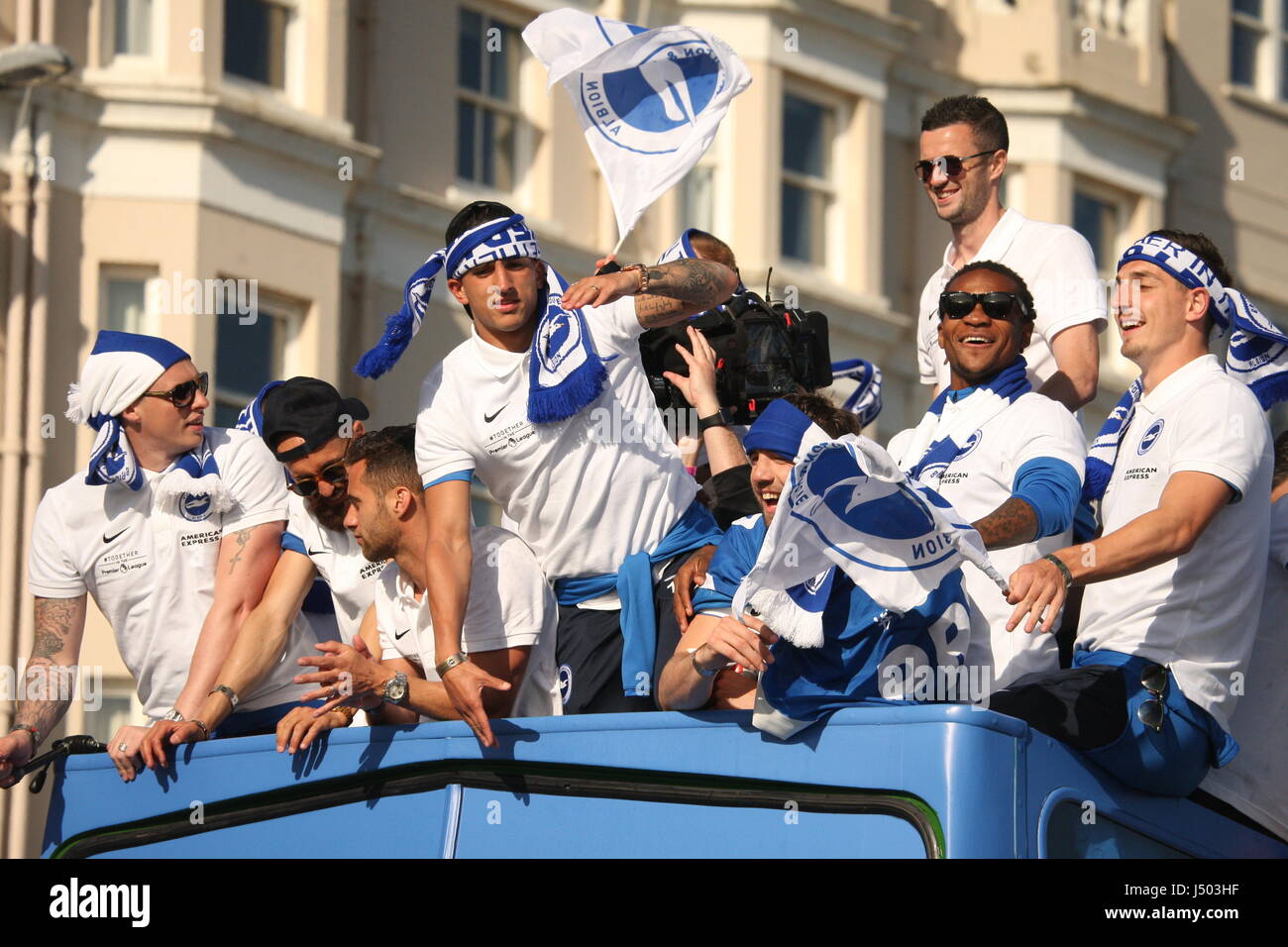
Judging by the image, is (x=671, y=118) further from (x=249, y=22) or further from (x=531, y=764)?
(x=249, y=22)

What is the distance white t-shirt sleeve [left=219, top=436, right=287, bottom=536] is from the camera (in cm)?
712

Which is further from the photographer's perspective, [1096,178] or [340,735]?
[1096,178]

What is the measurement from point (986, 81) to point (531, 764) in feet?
59.8

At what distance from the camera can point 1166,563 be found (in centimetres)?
570

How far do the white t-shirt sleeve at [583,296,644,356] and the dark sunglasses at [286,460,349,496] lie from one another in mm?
876

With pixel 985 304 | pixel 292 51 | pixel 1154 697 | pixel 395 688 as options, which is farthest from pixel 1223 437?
pixel 292 51

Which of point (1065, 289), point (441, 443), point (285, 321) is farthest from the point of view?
point (285, 321)

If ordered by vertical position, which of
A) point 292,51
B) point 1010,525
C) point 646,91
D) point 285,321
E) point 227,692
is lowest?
point 227,692

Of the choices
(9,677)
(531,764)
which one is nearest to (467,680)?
(531,764)

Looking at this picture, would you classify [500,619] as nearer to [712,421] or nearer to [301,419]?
[301,419]

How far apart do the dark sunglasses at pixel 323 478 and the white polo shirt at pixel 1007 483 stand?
1768 millimetres

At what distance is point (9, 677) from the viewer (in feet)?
48.5

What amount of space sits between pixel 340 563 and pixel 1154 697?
8.22ft

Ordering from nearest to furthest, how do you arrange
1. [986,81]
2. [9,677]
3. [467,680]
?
[467,680] < [9,677] < [986,81]
